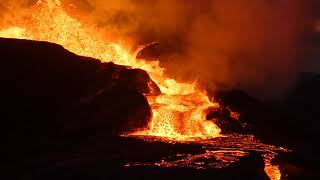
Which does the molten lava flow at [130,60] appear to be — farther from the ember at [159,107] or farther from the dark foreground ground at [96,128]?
the dark foreground ground at [96,128]

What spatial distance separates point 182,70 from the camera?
72.2ft

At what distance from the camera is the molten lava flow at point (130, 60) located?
1642cm

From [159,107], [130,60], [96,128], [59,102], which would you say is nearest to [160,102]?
[159,107]

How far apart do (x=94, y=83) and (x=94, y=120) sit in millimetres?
1879

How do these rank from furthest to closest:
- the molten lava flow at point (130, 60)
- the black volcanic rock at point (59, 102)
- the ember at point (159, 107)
→ the molten lava flow at point (130, 60) → the black volcanic rock at point (59, 102) → the ember at point (159, 107)

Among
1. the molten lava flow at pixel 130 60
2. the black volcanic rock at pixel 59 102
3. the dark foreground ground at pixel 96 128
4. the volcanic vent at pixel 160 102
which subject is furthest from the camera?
the molten lava flow at pixel 130 60

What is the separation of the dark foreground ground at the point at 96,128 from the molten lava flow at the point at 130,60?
27.9 inches

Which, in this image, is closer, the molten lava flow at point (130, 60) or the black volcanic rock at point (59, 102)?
the black volcanic rock at point (59, 102)

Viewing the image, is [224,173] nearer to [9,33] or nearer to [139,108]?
[139,108]

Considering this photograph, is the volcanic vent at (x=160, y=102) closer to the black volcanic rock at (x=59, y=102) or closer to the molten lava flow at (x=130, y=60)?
the molten lava flow at (x=130, y=60)

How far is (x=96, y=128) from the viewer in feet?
48.3

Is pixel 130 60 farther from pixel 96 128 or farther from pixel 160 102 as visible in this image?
pixel 96 128

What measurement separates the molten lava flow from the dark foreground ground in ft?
2.32

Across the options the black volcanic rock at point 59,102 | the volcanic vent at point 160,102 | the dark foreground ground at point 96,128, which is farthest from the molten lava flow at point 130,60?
the black volcanic rock at point 59,102
